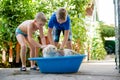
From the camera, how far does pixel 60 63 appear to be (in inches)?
177

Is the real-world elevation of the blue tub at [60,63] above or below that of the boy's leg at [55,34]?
below

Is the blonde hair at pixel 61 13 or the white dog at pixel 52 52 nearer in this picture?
the white dog at pixel 52 52

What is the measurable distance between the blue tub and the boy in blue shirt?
38 centimetres

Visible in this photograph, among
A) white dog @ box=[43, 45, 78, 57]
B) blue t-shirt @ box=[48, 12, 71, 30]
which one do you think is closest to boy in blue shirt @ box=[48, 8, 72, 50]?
blue t-shirt @ box=[48, 12, 71, 30]

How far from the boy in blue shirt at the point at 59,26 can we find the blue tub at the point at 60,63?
38 cm

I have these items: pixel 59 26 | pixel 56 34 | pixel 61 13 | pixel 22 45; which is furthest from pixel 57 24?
pixel 22 45

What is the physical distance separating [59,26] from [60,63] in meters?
0.86

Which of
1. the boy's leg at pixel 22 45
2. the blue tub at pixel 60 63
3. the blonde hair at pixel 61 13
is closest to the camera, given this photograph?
the blue tub at pixel 60 63

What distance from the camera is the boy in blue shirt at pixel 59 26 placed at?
4.78 metres

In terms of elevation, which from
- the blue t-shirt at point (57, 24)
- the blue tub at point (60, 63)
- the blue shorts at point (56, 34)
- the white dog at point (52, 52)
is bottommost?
the blue tub at point (60, 63)

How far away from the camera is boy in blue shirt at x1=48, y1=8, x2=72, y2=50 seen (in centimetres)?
478

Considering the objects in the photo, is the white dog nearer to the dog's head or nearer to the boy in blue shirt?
the dog's head

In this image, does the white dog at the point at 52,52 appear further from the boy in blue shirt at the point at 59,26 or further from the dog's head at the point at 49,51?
the boy in blue shirt at the point at 59,26

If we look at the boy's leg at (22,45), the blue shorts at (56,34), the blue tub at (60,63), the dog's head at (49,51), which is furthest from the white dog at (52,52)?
the blue shorts at (56,34)
